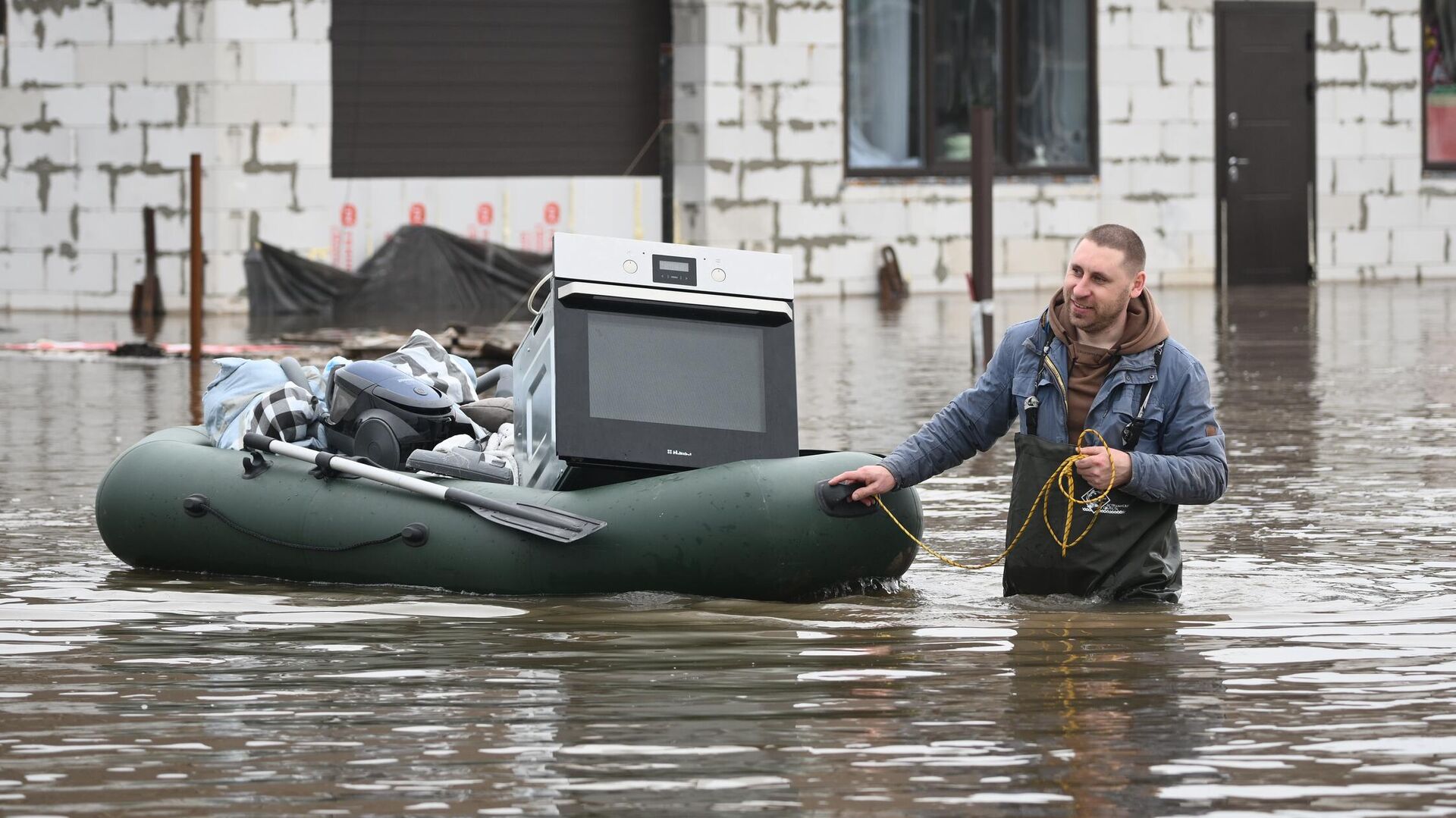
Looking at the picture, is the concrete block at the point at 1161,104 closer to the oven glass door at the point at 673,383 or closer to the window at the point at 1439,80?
the window at the point at 1439,80

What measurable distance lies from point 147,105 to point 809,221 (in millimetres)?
6333

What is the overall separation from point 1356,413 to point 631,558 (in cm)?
646

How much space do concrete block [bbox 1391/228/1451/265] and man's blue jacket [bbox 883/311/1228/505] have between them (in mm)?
19754

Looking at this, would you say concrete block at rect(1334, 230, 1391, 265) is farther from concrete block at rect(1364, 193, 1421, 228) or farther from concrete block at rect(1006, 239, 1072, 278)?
concrete block at rect(1006, 239, 1072, 278)

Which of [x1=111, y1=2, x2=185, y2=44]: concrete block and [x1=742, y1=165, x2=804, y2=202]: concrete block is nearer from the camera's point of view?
[x1=111, y1=2, x2=185, y2=44]: concrete block

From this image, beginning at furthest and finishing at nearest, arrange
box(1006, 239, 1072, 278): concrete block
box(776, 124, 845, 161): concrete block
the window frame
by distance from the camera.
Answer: the window frame → box(1006, 239, 1072, 278): concrete block → box(776, 124, 845, 161): concrete block

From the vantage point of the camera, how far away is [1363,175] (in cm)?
2491

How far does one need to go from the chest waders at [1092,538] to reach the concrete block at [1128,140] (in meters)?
17.5

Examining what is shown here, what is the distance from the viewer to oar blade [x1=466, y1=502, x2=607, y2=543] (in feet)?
21.9

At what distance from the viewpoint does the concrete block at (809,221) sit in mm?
22141

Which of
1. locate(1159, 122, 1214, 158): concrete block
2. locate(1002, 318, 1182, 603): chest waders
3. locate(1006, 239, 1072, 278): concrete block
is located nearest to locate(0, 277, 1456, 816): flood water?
locate(1002, 318, 1182, 603): chest waders

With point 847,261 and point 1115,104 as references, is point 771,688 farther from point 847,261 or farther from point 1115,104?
point 1115,104

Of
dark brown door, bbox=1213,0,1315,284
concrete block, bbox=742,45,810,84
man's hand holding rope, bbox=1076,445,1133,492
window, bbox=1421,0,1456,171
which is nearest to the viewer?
man's hand holding rope, bbox=1076,445,1133,492

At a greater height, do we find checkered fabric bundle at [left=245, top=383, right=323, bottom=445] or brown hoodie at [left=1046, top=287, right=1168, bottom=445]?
brown hoodie at [left=1046, top=287, right=1168, bottom=445]
